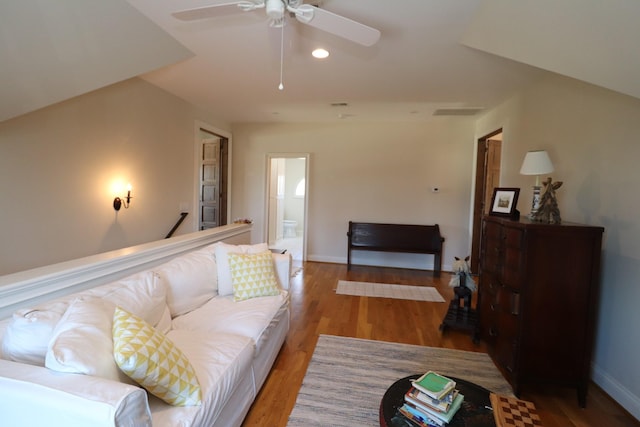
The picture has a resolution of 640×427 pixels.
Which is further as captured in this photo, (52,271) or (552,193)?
(552,193)

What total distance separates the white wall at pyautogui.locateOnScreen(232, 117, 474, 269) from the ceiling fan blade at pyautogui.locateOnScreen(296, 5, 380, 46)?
3.59 metres

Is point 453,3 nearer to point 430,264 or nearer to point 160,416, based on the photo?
point 160,416

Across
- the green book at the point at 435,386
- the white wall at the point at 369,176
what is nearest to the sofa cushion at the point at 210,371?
the green book at the point at 435,386

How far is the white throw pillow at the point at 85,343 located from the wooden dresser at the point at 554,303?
2.25 metres

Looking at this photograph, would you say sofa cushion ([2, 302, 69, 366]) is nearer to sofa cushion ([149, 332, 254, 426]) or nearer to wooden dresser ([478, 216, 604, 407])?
sofa cushion ([149, 332, 254, 426])

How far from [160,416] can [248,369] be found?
25.0 inches

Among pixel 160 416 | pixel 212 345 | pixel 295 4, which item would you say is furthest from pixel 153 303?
pixel 295 4

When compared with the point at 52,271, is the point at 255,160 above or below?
above

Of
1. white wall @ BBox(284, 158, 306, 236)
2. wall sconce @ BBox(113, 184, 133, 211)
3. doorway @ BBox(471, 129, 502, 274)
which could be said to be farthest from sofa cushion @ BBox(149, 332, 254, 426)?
white wall @ BBox(284, 158, 306, 236)

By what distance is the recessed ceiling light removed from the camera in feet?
8.52

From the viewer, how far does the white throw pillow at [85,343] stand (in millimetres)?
1009

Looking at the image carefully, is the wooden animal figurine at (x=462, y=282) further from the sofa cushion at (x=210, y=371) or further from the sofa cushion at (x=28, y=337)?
the sofa cushion at (x=28, y=337)

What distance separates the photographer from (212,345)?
63.8 inches

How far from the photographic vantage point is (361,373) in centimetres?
222
